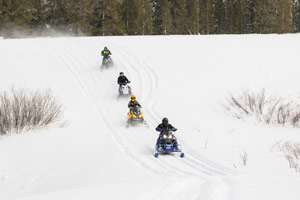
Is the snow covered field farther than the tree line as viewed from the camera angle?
No

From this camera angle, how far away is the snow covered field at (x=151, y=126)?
6.11 m

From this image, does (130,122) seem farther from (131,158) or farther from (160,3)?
(160,3)

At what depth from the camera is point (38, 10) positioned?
38.1 m

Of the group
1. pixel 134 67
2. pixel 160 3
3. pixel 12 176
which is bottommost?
pixel 12 176

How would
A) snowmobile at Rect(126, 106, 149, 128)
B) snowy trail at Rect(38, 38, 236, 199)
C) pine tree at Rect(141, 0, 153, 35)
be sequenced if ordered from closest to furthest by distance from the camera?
snowy trail at Rect(38, 38, 236, 199) < snowmobile at Rect(126, 106, 149, 128) < pine tree at Rect(141, 0, 153, 35)

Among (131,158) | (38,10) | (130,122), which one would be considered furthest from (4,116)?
(38,10)

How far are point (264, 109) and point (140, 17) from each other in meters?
30.7

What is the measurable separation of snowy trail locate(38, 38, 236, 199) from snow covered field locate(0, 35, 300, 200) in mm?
54

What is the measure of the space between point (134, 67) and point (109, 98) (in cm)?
513

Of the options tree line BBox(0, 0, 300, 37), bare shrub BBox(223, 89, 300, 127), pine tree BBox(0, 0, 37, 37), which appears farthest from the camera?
tree line BBox(0, 0, 300, 37)

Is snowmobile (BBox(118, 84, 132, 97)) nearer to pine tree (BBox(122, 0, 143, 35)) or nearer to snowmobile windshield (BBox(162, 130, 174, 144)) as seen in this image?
snowmobile windshield (BBox(162, 130, 174, 144))

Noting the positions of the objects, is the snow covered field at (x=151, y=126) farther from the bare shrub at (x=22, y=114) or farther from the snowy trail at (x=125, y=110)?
the bare shrub at (x=22, y=114)

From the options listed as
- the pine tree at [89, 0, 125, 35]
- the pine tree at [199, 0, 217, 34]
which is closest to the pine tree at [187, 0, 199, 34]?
the pine tree at [199, 0, 217, 34]

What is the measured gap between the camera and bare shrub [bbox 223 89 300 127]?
12.9m
